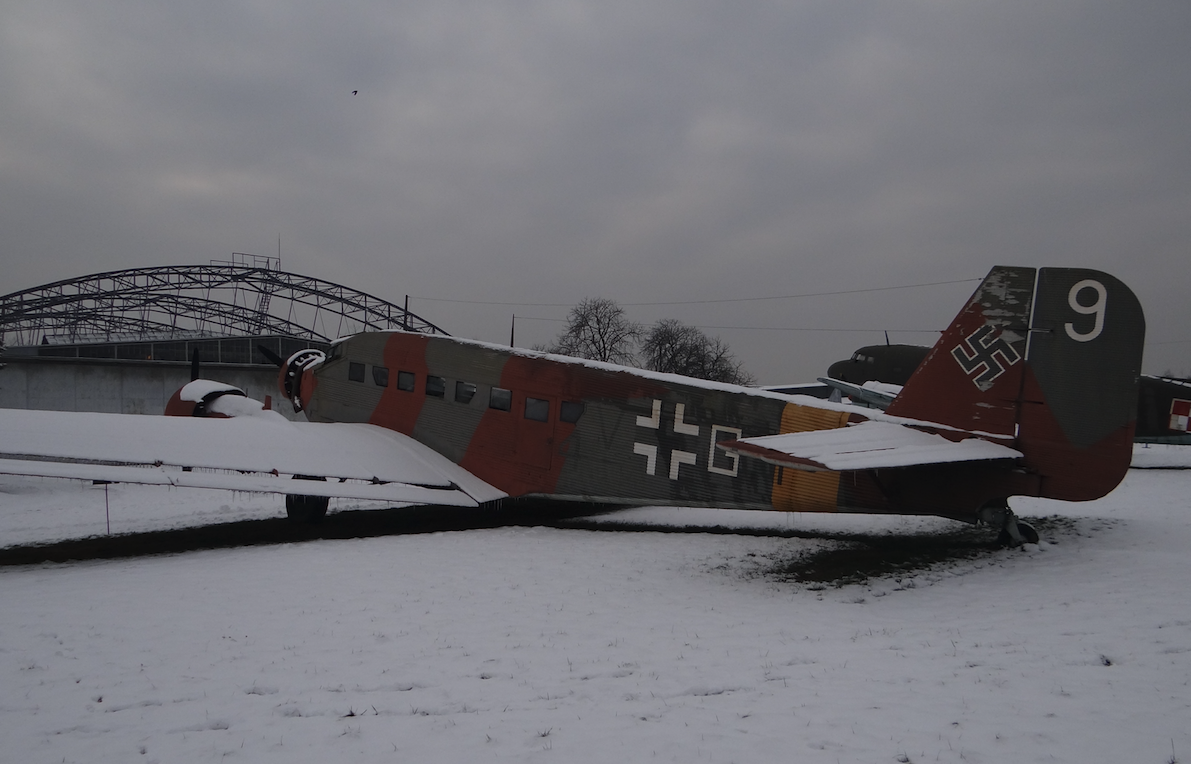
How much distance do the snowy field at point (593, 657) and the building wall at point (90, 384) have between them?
90.7ft

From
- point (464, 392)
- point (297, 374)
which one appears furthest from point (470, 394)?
point (297, 374)

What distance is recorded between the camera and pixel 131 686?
16.3ft

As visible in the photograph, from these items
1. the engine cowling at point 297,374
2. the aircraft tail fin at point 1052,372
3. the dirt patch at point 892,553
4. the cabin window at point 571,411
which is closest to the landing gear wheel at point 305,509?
the engine cowling at point 297,374

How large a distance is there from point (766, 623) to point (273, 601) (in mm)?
4974

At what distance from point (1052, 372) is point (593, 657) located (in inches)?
264

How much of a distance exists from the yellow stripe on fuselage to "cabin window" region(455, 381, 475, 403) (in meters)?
5.55

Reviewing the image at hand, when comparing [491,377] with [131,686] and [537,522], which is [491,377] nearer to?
[537,522]

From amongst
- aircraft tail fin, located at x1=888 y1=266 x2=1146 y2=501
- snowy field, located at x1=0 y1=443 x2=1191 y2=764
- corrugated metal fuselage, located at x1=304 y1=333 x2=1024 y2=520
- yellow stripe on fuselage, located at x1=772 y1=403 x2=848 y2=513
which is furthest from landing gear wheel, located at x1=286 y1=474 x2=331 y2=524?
aircraft tail fin, located at x1=888 y1=266 x2=1146 y2=501

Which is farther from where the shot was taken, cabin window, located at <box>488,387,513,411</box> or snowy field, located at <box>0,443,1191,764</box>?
cabin window, located at <box>488,387,513,411</box>

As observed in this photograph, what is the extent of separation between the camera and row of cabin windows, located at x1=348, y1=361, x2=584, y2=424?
1143 cm

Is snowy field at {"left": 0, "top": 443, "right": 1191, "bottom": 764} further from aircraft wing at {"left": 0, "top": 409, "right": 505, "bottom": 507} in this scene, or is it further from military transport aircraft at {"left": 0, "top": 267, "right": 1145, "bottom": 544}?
aircraft wing at {"left": 0, "top": 409, "right": 505, "bottom": 507}

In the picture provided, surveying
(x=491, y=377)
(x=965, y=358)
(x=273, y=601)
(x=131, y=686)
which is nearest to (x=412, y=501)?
(x=491, y=377)

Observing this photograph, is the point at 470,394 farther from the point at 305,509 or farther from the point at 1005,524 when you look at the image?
the point at 1005,524

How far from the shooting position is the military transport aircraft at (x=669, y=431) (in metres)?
8.08
